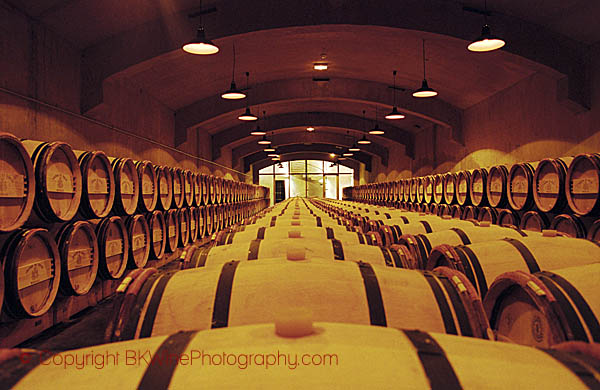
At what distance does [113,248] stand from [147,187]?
1.51 meters

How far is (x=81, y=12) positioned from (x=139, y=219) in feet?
11.1

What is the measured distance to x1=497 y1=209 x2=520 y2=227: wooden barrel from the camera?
22.6 ft

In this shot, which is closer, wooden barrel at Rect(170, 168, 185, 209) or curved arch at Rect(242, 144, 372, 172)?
wooden barrel at Rect(170, 168, 185, 209)

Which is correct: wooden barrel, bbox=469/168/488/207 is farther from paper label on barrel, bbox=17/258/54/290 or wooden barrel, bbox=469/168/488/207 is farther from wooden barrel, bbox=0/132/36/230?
wooden barrel, bbox=0/132/36/230

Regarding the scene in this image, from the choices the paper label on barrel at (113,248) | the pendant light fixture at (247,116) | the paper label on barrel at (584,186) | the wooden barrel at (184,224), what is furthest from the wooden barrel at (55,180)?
the pendant light fixture at (247,116)

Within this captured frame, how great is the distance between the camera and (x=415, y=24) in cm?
795

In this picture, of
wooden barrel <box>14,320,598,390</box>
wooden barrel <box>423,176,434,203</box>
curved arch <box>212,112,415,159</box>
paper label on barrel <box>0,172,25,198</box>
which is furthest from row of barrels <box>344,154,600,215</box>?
curved arch <box>212,112,415,159</box>

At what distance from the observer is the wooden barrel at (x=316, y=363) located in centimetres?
97

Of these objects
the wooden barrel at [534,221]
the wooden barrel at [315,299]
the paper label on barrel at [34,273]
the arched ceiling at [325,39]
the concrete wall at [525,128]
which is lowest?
the paper label on barrel at [34,273]

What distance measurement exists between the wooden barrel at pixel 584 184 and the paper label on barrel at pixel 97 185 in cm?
574

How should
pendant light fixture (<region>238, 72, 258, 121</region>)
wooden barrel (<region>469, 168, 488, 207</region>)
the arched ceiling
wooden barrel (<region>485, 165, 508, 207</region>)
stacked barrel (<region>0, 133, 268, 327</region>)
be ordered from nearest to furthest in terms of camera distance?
1. stacked barrel (<region>0, 133, 268, 327</region>)
2. wooden barrel (<region>485, 165, 508, 207</region>)
3. the arched ceiling
4. wooden barrel (<region>469, 168, 488, 207</region>)
5. pendant light fixture (<region>238, 72, 258, 121</region>)

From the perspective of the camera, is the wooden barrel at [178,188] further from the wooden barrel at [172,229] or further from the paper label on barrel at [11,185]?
the paper label on barrel at [11,185]

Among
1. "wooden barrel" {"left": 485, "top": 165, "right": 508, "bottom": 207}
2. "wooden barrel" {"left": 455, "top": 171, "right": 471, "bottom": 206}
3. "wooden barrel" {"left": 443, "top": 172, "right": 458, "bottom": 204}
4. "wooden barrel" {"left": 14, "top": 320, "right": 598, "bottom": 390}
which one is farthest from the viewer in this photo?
"wooden barrel" {"left": 443, "top": 172, "right": 458, "bottom": 204}

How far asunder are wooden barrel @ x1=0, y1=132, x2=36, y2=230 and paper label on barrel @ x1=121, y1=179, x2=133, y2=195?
199cm
